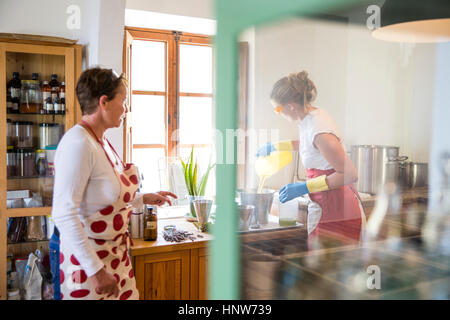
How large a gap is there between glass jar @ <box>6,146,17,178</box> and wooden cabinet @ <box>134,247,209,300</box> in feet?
4.10

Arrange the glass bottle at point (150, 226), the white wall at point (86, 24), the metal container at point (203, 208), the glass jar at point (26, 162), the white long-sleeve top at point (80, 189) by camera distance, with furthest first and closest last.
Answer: the glass jar at point (26, 162) < the white wall at point (86, 24) < the metal container at point (203, 208) < the glass bottle at point (150, 226) < the white long-sleeve top at point (80, 189)

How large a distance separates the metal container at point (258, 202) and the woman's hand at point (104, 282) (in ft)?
4.30

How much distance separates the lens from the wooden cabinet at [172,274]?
7.29 ft

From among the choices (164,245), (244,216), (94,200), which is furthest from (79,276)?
(244,216)

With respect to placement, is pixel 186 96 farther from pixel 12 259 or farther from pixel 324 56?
pixel 324 56

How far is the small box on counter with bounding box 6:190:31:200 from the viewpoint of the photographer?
2787 mm

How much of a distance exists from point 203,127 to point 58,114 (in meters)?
1.58

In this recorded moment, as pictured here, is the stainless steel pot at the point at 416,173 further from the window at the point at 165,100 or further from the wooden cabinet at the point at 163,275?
the window at the point at 165,100

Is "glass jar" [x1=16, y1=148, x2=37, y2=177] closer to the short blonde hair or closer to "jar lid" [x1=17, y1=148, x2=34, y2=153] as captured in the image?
"jar lid" [x1=17, y1=148, x2=34, y2=153]

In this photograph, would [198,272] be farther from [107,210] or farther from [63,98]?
[63,98]

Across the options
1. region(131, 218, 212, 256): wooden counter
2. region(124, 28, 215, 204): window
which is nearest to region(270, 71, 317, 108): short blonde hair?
region(131, 218, 212, 256): wooden counter

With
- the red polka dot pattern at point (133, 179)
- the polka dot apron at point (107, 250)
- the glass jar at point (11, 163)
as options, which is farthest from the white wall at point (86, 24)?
the polka dot apron at point (107, 250)

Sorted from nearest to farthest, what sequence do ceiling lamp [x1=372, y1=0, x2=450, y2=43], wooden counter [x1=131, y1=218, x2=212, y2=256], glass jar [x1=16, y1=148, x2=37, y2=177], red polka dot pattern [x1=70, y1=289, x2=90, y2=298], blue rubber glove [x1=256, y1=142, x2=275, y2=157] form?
ceiling lamp [x1=372, y1=0, x2=450, y2=43] < blue rubber glove [x1=256, y1=142, x2=275, y2=157] < red polka dot pattern [x1=70, y1=289, x2=90, y2=298] < wooden counter [x1=131, y1=218, x2=212, y2=256] < glass jar [x1=16, y1=148, x2=37, y2=177]
